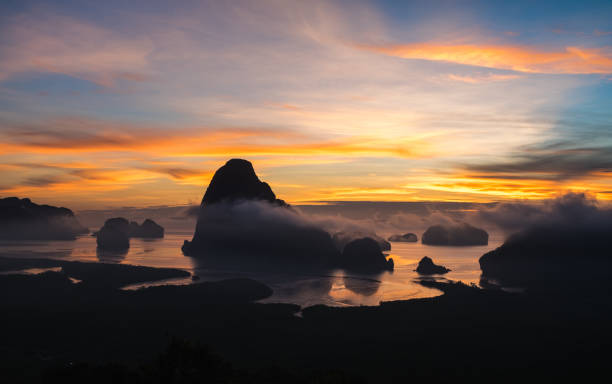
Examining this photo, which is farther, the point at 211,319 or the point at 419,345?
the point at 211,319

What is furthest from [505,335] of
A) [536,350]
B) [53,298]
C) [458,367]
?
[53,298]

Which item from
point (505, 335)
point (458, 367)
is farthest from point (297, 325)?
point (505, 335)

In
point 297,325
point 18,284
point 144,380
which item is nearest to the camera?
point 144,380

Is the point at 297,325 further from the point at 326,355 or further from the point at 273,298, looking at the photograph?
the point at 273,298

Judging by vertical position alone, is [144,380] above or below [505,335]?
above

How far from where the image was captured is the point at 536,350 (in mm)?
96688

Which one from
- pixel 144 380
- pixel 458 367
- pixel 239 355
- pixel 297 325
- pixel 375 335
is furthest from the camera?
pixel 297 325

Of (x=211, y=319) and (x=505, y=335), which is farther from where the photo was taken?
(x=211, y=319)

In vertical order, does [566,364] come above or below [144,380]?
below

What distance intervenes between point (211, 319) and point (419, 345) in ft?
181

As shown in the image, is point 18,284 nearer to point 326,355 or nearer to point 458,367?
point 326,355

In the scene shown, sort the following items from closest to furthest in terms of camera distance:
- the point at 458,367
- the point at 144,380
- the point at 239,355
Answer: the point at 144,380 < the point at 458,367 < the point at 239,355

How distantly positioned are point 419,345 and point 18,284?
154 m

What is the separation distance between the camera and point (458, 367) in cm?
8631
